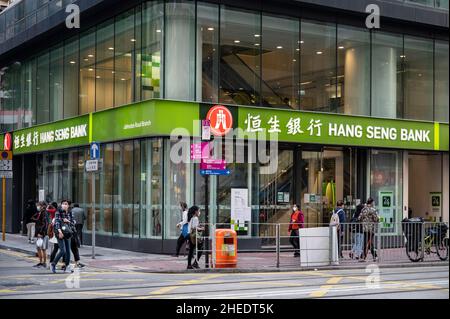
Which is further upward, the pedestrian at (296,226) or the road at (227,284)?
the pedestrian at (296,226)

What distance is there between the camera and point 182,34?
24.8 metres

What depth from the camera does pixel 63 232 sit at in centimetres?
1845

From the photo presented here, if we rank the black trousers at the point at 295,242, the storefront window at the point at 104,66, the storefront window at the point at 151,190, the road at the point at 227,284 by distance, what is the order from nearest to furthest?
1. the road at the point at 227,284
2. the black trousers at the point at 295,242
3. the storefront window at the point at 151,190
4. the storefront window at the point at 104,66

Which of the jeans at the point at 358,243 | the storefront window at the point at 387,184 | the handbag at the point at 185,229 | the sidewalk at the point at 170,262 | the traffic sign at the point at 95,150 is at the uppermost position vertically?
the traffic sign at the point at 95,150

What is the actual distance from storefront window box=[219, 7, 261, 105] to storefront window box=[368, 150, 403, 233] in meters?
5.94

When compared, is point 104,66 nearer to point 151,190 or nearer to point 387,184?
point 151,190

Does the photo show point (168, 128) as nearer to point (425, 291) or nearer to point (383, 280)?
point (383, 280)

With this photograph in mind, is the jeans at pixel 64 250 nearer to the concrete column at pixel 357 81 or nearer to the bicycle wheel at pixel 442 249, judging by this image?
the bicycle wheel at pixel 442 249

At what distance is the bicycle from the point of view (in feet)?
71.0

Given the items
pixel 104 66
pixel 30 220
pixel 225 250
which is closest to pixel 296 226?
pixel 225 250

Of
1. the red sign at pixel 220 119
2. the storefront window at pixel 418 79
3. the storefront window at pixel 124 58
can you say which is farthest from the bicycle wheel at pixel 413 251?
the storefront window at pixel 124 58

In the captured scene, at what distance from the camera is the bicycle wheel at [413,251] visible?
21.6 meters

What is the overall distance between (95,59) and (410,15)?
12.5m
